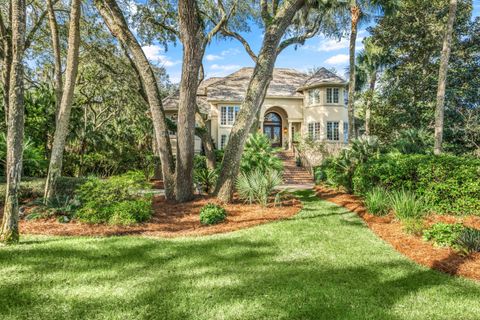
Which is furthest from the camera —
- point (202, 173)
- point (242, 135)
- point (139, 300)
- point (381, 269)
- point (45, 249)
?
point (202, 173)

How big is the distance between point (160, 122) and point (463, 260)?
8.67 m

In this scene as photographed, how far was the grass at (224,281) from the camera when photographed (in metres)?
3.54

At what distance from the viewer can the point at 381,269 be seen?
192 inches

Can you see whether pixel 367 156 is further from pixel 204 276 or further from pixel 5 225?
pixel 5 225

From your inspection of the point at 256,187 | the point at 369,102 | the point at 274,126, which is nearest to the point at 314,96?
the point at 369,102

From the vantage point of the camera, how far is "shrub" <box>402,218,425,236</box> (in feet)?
21.4

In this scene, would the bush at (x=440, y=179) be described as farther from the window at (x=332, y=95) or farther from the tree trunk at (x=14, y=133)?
the window at (x=332, y=95)

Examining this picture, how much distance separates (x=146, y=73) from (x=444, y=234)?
9.10m

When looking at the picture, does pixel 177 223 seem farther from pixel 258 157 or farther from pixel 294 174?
pixel 294 174

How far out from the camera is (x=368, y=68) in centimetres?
Result: 2528

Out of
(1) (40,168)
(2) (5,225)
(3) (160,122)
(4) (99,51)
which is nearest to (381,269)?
(2) (5,225)

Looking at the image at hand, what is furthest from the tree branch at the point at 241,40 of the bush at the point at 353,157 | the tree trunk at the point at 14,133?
the tree trunk at the point at 14,133

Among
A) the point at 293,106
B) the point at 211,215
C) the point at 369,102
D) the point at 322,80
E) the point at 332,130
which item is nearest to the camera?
the point at 211,215

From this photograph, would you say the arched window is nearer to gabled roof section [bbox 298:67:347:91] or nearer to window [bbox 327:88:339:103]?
gabled roof section [bbox 298:67:347:91]
